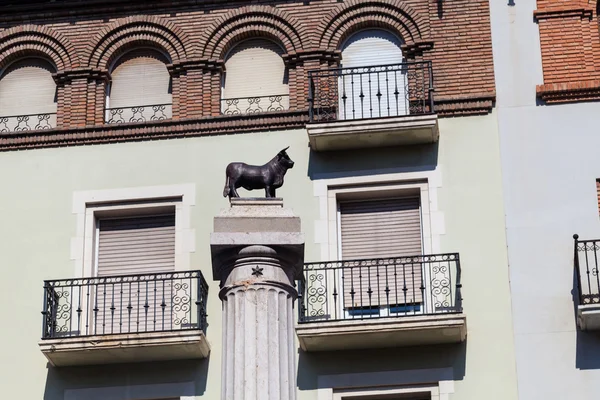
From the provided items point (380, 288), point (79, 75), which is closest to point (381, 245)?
point (380, 288)

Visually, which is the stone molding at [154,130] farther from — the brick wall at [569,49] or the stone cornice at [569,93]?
the brick wall at [569,49]

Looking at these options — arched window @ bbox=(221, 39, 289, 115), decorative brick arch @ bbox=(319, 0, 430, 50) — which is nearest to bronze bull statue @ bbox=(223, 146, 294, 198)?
arched window @ bbox=(221, 39, 289, 115)

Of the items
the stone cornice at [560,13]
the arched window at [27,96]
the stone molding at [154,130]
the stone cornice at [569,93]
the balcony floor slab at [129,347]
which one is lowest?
the balcony floor slab at [129,347]

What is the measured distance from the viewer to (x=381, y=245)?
25203mm

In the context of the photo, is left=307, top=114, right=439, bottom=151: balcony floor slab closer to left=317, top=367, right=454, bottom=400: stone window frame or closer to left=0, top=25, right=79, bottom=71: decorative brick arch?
left=317, top=367, right=454, bottom=400: stone window frame

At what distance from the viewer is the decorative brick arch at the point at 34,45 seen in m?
27.1

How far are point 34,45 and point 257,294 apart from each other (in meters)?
9.63

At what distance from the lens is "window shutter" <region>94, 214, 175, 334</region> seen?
982 inches

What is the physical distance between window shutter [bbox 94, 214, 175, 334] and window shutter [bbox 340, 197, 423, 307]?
2715mm

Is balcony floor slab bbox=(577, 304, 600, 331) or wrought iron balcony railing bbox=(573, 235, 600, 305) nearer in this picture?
balcony floor slab bbox=(577, 304, 600, 331)

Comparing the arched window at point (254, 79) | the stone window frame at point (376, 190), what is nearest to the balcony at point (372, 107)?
the stone window frame at point (376, 190)

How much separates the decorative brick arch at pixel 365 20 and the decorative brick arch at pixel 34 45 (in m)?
4.20

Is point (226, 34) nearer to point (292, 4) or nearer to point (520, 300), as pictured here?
point (292, 4)

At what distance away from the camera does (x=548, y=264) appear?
24281mm
